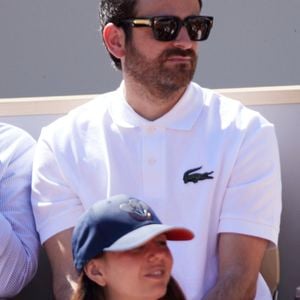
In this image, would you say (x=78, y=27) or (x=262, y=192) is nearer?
(x=262, y=192)

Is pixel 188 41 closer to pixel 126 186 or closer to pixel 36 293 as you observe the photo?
pixel 126 186

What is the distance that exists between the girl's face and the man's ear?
4.01ft

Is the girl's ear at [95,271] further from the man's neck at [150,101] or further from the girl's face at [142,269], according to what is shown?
the man's neck at [150,101]

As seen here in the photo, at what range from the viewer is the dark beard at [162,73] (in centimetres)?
359

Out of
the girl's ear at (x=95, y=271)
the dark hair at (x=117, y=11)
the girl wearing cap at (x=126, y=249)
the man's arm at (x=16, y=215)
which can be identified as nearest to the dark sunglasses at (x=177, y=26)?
the dark hair at (x=117, y=11)

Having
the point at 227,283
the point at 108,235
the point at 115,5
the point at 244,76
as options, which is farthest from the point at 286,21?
the point at 108,235

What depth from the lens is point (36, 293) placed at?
4.06 meters

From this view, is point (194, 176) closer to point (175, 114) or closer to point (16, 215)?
point (175, 114)

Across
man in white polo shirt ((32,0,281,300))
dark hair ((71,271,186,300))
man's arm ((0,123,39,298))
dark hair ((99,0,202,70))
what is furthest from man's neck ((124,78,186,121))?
dark hair ((71,271,186,300))

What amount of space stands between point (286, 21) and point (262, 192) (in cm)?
286

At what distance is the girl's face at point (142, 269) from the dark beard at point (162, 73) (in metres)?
0.95

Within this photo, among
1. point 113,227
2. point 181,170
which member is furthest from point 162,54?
point 113,227

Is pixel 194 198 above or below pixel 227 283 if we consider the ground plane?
above

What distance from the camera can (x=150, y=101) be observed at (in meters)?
3.67
